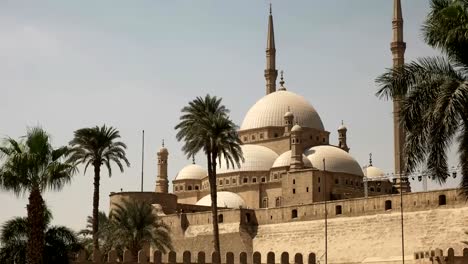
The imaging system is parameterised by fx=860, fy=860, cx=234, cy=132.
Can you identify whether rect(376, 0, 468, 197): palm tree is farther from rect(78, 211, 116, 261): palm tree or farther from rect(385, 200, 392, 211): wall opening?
rect(385, 200, 392, 211): wall opening

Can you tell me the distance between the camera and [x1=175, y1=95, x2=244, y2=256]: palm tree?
34469 mm

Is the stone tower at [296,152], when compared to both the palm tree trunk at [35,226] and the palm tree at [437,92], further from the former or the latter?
the palm tree at [437,92]

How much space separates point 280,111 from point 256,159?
213 inches

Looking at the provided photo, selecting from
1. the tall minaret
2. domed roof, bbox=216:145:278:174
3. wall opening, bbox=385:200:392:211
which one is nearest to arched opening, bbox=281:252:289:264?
wall opening, bbox=385:200:392:211

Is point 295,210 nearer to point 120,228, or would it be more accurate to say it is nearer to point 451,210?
point 451,210

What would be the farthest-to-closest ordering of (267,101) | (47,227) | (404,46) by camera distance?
(267,101), (404,46), (47,227)

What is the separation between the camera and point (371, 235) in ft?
147

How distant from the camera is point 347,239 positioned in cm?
4597

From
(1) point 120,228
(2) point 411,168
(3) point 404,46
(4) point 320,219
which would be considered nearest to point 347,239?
(4) point 320,219

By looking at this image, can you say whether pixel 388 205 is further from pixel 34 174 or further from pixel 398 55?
pixel 34 174

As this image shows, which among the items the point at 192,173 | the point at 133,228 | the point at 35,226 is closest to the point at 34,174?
the point at 35,226

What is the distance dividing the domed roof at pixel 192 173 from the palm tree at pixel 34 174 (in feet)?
148

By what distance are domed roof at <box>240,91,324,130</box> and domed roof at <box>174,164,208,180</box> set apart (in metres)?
4.83

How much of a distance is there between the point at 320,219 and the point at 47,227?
2727 cm
